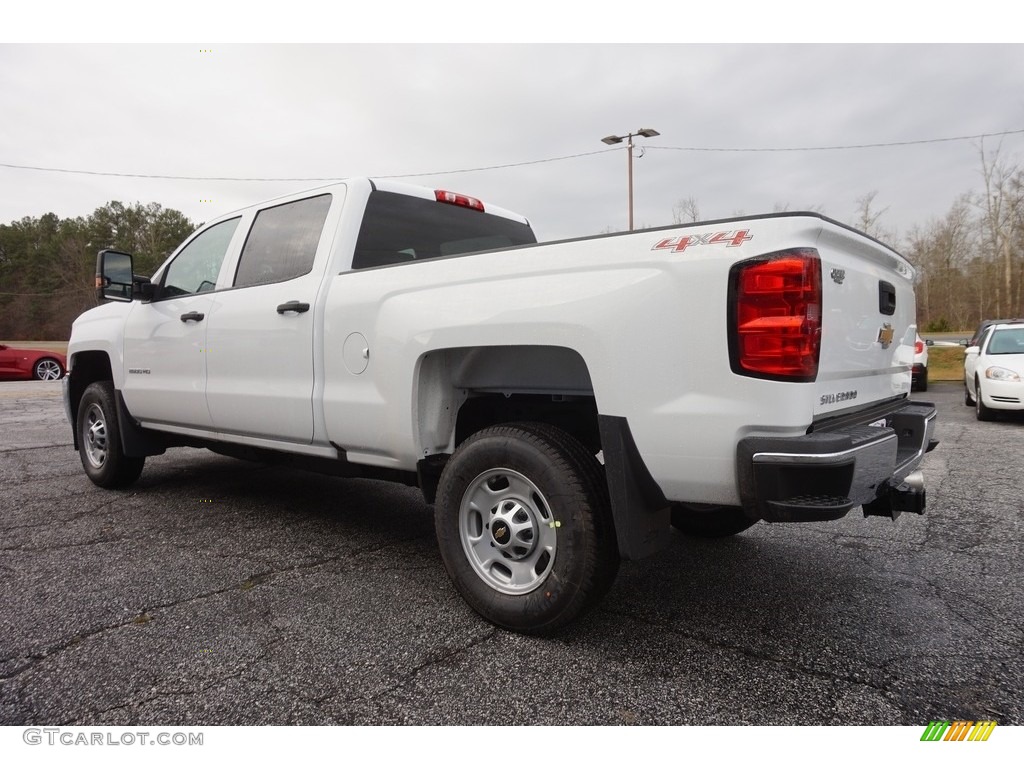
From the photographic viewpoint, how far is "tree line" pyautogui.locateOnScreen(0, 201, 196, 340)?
52469mm

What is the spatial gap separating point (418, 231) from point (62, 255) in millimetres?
64002

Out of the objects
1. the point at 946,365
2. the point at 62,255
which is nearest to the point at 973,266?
the point at 946,365

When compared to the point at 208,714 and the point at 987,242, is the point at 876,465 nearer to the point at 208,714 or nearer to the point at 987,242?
the point at 208,714

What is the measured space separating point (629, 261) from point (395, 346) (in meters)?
1.20

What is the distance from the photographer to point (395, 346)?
117 inches

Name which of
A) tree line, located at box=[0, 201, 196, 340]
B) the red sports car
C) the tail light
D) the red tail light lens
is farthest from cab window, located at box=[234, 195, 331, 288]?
tree line, located at box=[0, 201, 196, 340]

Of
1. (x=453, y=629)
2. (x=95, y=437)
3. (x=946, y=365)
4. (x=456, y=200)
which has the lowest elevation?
(x=453, y=629)

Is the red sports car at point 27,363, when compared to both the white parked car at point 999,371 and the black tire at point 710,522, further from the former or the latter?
the white parked car at point 999,371

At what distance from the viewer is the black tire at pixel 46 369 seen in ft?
59.3

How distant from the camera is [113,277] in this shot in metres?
4.52

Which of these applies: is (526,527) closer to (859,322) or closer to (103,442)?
(859,322)

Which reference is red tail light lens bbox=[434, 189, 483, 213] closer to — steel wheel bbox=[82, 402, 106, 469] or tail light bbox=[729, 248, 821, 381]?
tail light bbox=[729, 248, 821, 381]

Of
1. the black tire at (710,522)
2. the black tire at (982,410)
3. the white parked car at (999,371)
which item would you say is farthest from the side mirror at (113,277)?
the black tire at (982,410)

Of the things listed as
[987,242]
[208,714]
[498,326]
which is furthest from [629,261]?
[987,242]
